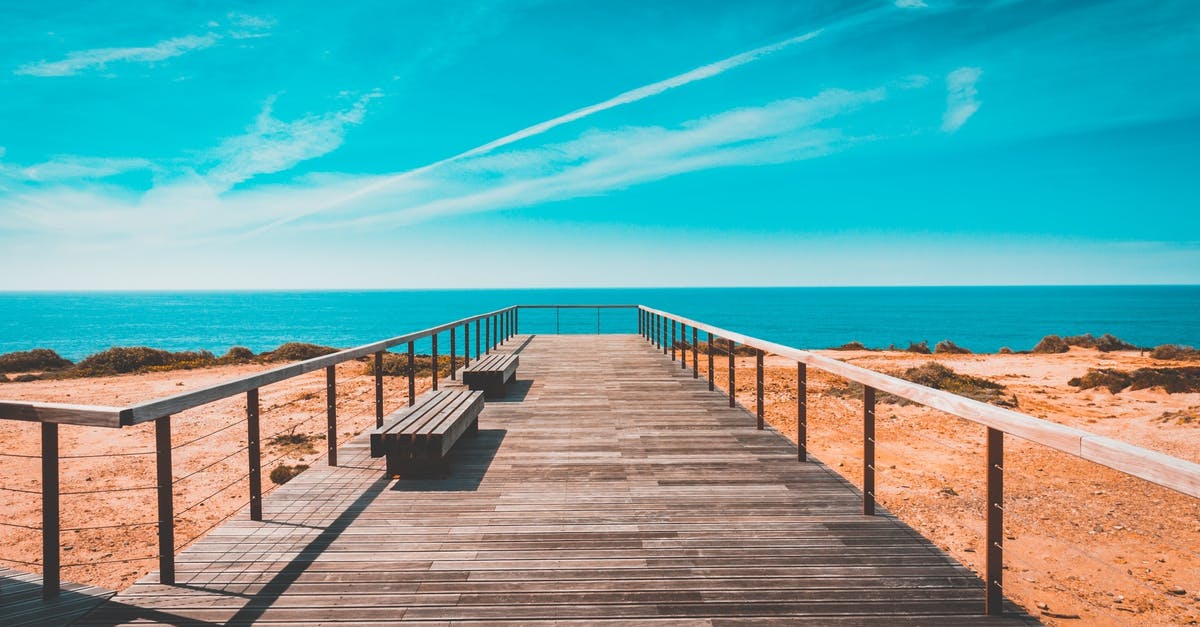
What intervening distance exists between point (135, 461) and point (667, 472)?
367 inches

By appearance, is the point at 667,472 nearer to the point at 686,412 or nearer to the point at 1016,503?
the point at 686,412

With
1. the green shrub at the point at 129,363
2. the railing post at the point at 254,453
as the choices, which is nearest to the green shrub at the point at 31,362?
the green shrub at the point at 129,363

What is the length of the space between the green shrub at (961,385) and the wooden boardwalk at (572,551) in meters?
9.68

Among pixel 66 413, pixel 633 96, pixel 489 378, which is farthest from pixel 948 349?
pixel 66 413

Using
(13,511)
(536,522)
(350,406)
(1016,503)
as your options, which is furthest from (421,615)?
(350,406)

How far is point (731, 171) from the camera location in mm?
65500

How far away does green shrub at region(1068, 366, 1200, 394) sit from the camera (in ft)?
42.3

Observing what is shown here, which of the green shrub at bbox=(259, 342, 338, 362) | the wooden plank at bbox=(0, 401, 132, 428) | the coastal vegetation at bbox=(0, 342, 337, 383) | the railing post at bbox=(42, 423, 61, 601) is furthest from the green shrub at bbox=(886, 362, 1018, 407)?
the green shrub at bbox=(259, 342, 338, 362)

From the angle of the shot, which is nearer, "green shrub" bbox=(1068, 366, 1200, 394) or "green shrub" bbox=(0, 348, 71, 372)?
"green shrub" bbox=(1068, 366, 1200, 394)

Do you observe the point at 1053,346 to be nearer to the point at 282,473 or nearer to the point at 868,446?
the point at 868,446

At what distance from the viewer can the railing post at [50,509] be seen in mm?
2441

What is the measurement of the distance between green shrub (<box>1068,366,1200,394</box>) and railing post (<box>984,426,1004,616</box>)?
585 inches

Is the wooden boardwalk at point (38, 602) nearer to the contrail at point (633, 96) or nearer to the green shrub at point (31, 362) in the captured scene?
the contrail at point (633, 96)

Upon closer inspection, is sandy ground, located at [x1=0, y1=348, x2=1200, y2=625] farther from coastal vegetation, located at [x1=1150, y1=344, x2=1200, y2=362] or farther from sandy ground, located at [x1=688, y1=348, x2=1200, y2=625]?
coastal vegetation, located at [x1=1150, y1=344, x2=1200, y2=362]
